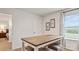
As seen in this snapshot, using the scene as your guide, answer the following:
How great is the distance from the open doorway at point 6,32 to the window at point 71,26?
959mm

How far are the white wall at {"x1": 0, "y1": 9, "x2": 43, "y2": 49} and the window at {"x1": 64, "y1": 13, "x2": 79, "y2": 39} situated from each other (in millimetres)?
446

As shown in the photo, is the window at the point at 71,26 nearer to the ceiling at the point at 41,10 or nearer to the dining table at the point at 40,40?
the dining table at the point at 40,40

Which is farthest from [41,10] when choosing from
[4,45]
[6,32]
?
[4,45]

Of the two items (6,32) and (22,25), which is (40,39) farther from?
(6,32)

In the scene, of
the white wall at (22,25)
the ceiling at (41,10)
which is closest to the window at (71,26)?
the ceiling at (41,10)

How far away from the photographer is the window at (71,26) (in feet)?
4.40

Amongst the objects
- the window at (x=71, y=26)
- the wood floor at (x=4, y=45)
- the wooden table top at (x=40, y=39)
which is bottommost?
the wood floor at (x=4, y=45)

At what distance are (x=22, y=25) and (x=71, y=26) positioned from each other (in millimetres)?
850

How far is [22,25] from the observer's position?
1408mm

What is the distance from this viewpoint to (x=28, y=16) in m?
1.42

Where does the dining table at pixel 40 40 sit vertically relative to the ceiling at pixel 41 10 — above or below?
below
